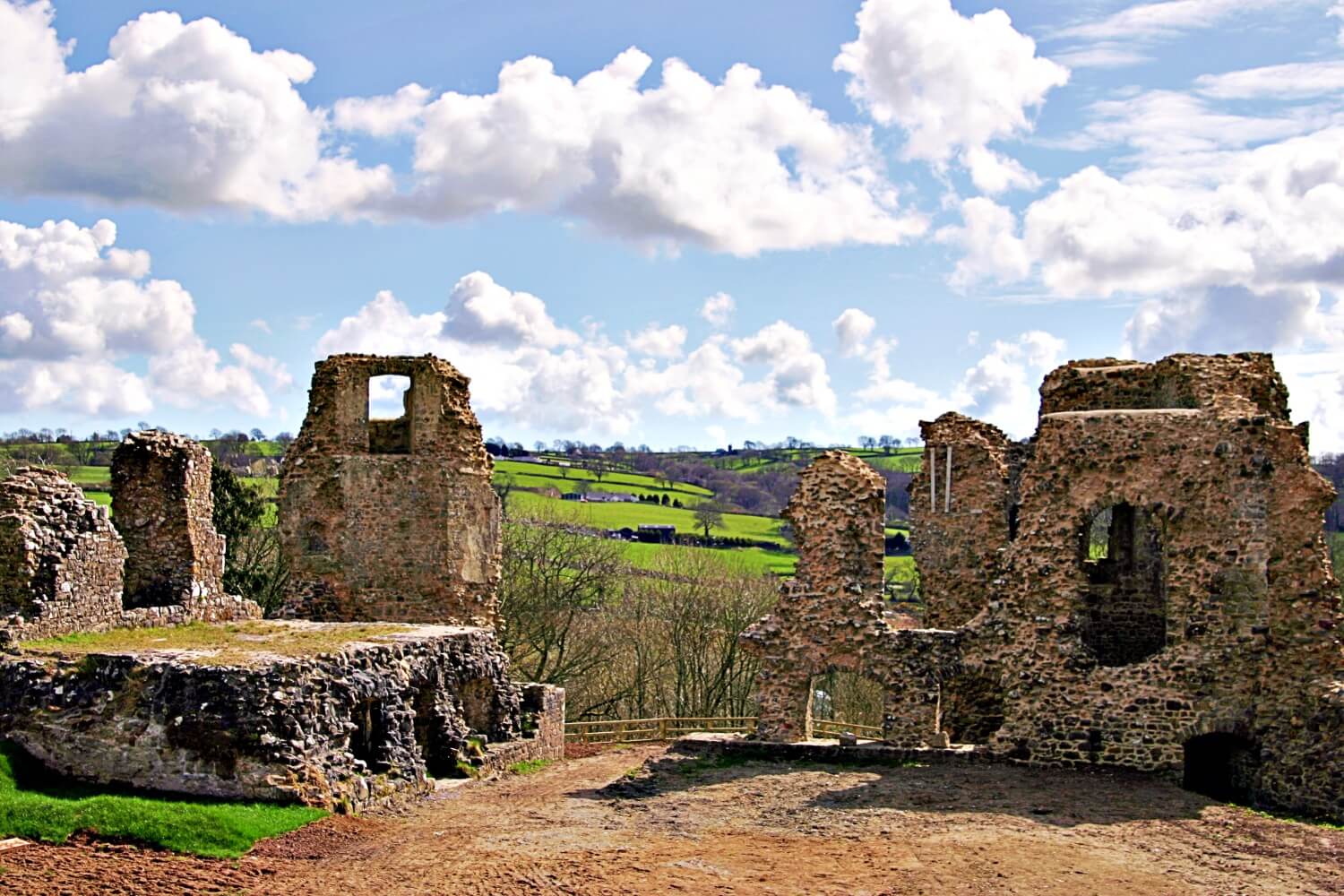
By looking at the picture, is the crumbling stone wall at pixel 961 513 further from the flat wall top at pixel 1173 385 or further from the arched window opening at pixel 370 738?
the arched window opening at pixel 370 738

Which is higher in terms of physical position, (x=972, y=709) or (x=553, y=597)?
(x=553, y=597)

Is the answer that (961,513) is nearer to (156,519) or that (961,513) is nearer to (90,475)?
(156,519)

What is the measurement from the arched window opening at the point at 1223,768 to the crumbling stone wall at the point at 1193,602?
0.15ft

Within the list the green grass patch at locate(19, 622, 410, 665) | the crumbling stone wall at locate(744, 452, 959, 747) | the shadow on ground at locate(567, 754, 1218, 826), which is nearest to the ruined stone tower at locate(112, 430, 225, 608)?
the green grass patch at locate(19, 622, 410, 665)

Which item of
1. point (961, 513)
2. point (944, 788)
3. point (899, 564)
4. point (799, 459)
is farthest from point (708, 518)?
point (944, 788)

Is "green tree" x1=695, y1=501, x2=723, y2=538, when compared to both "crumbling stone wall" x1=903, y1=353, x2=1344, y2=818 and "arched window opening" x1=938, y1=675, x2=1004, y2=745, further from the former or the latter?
"crumbling stone wall" x1=903, y1=353, x2=1344, y2=818

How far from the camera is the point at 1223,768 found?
20.3m

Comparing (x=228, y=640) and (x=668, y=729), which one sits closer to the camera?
(x=228, y=640)

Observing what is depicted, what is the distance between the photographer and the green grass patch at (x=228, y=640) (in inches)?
654

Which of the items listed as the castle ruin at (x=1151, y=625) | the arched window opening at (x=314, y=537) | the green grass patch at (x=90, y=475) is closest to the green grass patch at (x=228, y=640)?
the arched window opening at (x=314, y=537)

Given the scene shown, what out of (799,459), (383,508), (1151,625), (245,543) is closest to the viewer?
(1151,625)

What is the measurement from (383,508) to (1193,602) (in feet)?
48.0

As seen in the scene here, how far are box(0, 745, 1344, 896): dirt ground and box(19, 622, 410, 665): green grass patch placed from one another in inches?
104

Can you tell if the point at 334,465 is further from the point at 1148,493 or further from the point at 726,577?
the point at 726,577
